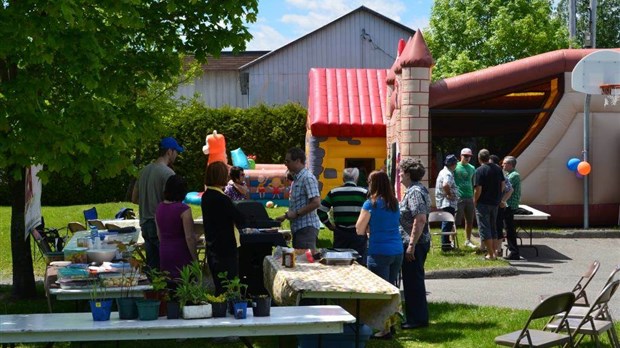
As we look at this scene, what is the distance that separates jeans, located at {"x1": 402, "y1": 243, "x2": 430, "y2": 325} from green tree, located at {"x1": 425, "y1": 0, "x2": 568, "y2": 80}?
1226 inches

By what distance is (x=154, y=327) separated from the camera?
6500 mm

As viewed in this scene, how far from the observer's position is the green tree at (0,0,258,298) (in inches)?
365

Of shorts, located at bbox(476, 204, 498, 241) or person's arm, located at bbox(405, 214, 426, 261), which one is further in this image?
shorts, located at bbox(476, 204, 498, 241)

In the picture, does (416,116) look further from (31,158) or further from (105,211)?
(31,158)

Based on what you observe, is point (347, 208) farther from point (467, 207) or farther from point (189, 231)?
point (467, 207)

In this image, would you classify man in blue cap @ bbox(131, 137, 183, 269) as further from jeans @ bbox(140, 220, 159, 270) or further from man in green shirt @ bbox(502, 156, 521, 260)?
man in green shirt @ bbox(502, 156, 521, 260)

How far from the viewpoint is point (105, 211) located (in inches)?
933

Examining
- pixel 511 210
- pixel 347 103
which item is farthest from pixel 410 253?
pixel 347 103

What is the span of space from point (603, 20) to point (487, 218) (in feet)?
147

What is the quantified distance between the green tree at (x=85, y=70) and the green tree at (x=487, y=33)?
97.2 feet

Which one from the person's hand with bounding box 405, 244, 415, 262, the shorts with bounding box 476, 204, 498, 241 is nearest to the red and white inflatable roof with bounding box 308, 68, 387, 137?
the shorts with bounding box 476, 204, 498, 241

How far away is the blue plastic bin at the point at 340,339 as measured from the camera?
774cm

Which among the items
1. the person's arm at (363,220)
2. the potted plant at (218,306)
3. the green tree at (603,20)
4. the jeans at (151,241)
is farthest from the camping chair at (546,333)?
the green tree at (603,20)

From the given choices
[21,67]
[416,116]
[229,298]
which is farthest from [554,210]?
[229,298]
